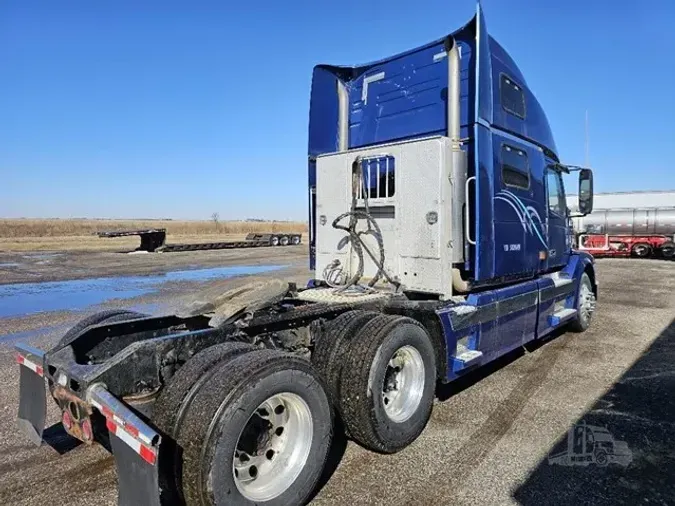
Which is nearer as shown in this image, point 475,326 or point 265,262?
point 475,326

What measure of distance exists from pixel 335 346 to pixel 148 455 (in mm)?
1778

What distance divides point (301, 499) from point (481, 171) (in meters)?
3.54

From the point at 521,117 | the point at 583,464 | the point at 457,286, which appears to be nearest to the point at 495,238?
the point at 457,286

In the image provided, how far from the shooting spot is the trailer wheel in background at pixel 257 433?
256 cm

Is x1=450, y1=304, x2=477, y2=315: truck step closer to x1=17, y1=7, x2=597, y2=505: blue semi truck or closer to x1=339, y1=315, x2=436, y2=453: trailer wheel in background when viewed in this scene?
x1=17, y1=7, x2=597, y2=505: blue semi truck

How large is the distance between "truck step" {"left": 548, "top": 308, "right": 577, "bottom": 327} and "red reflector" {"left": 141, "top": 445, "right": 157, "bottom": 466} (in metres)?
5.76

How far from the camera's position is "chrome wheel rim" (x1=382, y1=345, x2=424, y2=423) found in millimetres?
4020

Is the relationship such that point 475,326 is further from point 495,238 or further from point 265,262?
point 265,262

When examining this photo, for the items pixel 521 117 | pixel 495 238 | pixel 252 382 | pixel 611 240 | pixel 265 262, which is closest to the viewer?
pixel 252 382

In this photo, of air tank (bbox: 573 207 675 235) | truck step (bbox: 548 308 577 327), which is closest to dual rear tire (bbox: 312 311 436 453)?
truck step (bbox: 548 308 577 327)

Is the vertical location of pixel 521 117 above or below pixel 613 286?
above

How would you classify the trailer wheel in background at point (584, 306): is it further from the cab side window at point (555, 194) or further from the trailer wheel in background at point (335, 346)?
the trailer wheel in background at point (335, 346)

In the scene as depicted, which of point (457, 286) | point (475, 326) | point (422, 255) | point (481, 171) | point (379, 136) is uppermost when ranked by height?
point (379, 136)

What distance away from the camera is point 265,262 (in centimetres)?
2252
